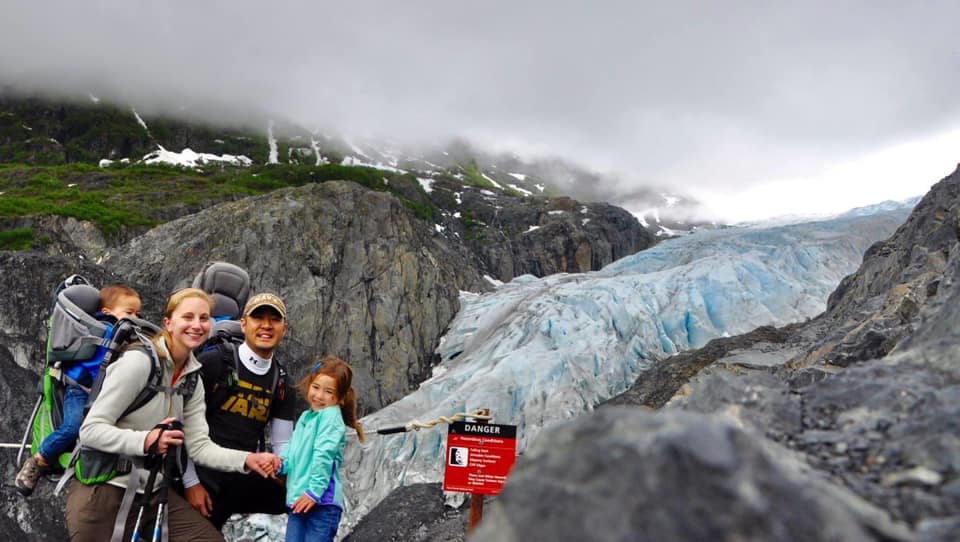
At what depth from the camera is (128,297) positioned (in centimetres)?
344

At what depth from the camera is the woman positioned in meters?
2.65

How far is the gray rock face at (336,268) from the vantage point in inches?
710

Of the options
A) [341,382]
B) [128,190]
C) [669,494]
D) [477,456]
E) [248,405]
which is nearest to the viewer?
[669,494]

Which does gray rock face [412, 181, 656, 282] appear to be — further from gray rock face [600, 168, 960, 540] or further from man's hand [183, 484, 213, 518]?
gray rock face [600, 168, 960, 540]

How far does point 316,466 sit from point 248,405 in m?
0.59

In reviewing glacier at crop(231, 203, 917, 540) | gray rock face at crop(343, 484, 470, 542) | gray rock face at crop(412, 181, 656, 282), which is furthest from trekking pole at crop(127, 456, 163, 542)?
gray rock face at crop(412, 181, 656, 282)

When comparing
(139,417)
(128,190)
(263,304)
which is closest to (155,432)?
(139,417)

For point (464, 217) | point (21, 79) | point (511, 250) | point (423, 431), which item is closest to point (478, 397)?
point (423, 431)

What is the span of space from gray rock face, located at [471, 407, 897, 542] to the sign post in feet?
10.6

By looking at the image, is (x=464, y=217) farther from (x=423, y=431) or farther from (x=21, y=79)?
(x=21, y=79)

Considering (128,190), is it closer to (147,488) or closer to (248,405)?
(248,405)

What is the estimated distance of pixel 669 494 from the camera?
100 cm

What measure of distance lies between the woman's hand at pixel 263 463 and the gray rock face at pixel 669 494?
2400mm

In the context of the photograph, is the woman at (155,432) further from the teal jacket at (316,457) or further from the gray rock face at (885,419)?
the gray rock face at (885,419)
